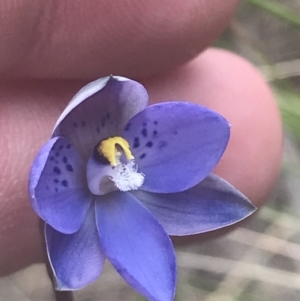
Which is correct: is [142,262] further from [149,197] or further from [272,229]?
[272,229]

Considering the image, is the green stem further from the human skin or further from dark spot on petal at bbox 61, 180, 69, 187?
dark spot on petal at bbox 61, 180, 69, 187

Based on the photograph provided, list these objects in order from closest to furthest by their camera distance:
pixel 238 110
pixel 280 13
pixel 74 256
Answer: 1. pixel 74 256
2. pixel 238 110
3. pixel 280 13

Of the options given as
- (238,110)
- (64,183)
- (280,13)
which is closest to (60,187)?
(64,183)

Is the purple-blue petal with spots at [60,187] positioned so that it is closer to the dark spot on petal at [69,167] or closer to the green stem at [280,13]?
the dark spot on petal at [69,167]

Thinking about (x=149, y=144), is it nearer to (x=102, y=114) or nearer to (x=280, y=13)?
(x=102, y=114)

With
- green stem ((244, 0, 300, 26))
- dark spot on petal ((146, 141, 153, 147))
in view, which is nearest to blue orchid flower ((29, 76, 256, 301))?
dark spot on petal ((146, 141, 153, 147))
